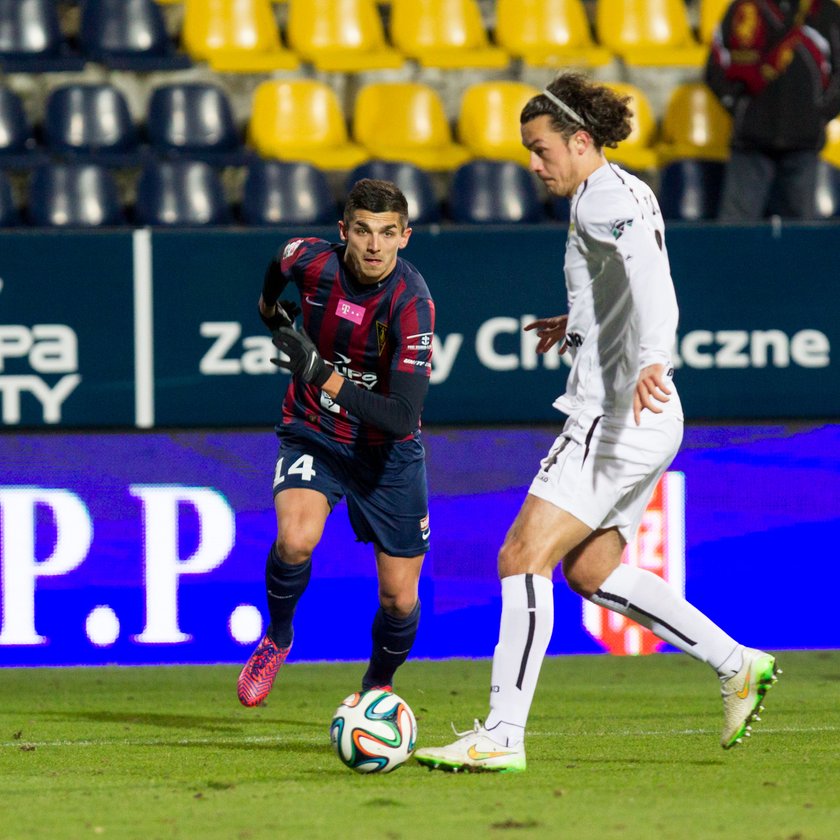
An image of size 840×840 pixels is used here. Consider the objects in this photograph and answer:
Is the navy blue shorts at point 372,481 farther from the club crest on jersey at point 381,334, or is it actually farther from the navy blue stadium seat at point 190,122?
the navy blue stadium seat at point 190,122

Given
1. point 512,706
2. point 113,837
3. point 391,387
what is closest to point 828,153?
point 391,387

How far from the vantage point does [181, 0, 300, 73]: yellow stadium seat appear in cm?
976

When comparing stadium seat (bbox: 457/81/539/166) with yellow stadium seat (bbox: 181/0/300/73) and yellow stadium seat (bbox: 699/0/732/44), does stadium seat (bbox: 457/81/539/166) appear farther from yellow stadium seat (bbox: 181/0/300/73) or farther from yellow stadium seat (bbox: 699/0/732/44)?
yellow stadium seat (bbox: 699/0/732/44)

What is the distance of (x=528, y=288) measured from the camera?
7.46m

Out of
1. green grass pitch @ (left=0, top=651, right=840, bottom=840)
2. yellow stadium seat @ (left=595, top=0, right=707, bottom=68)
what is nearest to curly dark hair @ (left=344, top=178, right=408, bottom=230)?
green grass pitch @ (left=0, top=651, right=840, bottom=840)

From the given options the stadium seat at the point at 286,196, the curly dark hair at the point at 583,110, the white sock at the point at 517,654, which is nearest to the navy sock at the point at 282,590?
the white sock at the point at 517,654

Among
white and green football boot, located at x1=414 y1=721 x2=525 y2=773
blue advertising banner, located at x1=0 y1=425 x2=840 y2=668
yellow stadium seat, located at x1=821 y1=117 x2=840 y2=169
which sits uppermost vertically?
yellow stadium seat, located at x1=821 y1=117 x2=840 y2=169

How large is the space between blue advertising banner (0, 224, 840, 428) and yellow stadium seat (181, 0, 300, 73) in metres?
2.72

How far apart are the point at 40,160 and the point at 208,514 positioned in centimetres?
252

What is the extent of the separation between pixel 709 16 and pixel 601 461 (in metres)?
6.56

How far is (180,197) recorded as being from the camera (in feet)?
27.3

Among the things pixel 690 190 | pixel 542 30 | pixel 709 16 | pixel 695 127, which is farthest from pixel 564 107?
pixel 709 16

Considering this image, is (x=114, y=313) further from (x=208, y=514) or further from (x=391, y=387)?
(x=391, y=387)

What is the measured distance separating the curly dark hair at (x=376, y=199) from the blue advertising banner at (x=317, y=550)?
2.46m
